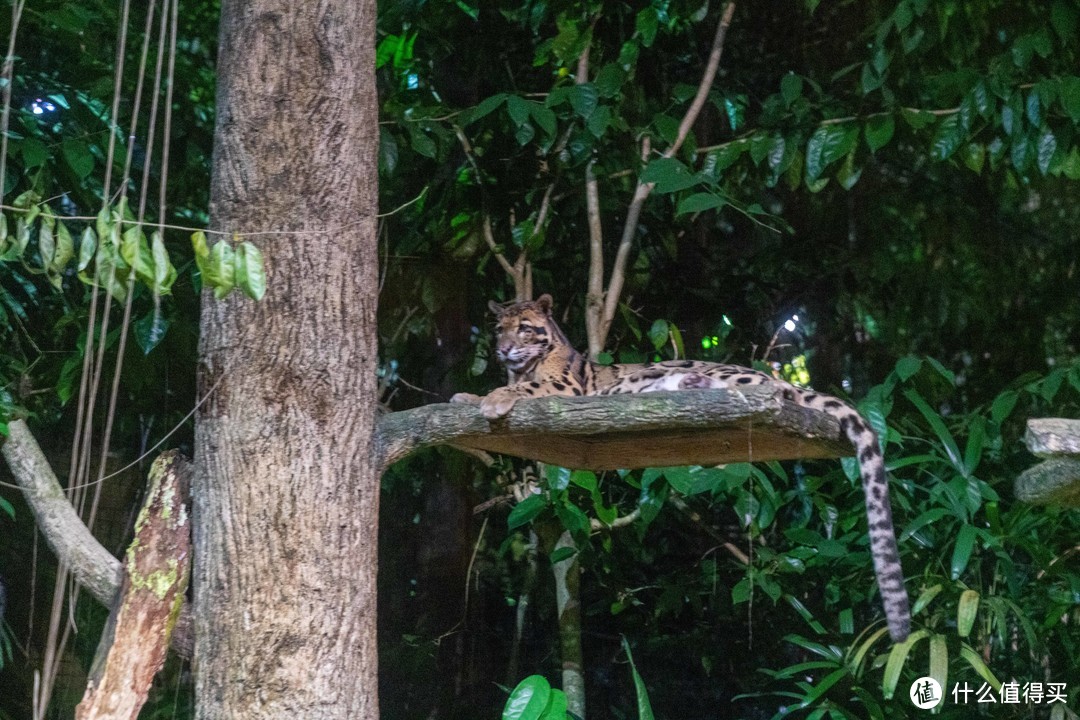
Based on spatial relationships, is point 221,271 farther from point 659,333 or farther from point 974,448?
point 974,448

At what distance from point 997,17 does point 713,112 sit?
1.53 meters

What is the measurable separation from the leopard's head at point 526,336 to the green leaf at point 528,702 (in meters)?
1.29

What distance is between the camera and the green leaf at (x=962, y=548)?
14.0 feet

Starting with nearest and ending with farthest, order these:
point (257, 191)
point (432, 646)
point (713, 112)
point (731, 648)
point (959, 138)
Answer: point (257, 191), point (959, 138), point (432, 646), point (731, 648), point (713, 112)

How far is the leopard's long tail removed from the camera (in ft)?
11.9

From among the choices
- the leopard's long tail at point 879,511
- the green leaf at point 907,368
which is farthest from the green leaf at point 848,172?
the leopard's long tail at point 879,511

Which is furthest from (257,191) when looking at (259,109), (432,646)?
(432,646)

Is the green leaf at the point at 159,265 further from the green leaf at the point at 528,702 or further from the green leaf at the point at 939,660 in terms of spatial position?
the green leaf at the point at 939,660

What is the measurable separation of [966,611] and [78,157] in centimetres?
356

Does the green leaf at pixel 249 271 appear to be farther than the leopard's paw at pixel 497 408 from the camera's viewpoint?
No

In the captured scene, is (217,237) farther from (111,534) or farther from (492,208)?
(111,534)

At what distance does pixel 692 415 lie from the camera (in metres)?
2.95

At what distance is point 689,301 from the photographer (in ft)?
19.0

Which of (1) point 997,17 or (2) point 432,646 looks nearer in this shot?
(2) point 432,646
